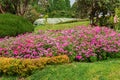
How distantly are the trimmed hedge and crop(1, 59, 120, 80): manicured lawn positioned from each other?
7.4 inches

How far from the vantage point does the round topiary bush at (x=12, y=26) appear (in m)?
14.7

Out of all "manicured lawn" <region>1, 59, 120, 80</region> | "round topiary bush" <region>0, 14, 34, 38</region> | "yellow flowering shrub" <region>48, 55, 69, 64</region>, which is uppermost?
"round topiary bush" <region>0, 14, 34, 38</region>

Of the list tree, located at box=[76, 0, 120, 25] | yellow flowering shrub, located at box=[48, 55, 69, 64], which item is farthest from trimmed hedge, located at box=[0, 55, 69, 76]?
tree, located at box=[76, 0, 120, 25]

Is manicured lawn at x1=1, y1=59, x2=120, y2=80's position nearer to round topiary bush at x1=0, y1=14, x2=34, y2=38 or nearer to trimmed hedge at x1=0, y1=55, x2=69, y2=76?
trimmed hedge at x1=0, y1=55, x2=69, y2=76

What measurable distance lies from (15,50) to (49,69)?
93.4 inches

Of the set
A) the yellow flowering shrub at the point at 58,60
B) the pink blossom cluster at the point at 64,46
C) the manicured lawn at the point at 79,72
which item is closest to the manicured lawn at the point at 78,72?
the manicured lawn at the point at 79,72

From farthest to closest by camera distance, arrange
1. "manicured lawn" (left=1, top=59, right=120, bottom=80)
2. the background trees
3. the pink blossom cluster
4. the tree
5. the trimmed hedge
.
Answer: the tree < the background trees < the pink blossom cluster < the trimmed hedge < "manicured lawn" (left=1, top=59, right=120, bottom=80)

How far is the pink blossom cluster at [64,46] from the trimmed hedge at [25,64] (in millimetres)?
937

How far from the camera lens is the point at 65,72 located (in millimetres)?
9070

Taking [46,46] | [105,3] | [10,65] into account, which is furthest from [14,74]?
[105,3]

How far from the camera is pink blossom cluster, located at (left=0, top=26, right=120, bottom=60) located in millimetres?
10930

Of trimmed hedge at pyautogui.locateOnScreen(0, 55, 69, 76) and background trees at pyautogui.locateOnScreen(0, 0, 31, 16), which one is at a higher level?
background trees at pyautogui.locateOnScreen(0, 0, 31, 16)

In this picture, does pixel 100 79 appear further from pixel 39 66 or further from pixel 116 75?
pixel 39 66

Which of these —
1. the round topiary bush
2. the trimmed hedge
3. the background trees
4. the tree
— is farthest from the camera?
the tree
